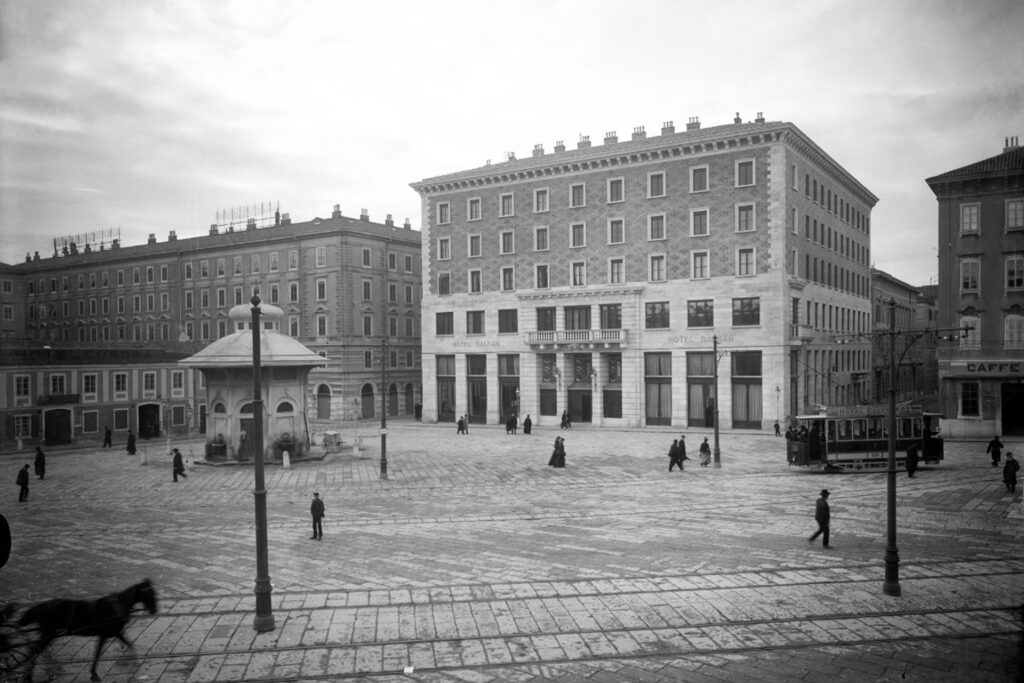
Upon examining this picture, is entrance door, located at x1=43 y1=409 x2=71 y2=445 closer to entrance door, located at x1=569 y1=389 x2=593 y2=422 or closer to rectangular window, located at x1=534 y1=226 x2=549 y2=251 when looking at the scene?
entrance door, located at x1=569 y1=389 x2=593 y2=422

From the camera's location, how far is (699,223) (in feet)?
160

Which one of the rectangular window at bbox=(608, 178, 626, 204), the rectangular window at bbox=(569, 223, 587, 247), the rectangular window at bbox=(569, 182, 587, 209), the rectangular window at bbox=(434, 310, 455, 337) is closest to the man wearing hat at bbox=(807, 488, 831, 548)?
the rectangular window at bbox=(608, 178, 626, 204)

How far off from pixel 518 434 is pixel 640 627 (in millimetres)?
35995

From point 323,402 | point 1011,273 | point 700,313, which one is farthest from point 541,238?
point 1011,273

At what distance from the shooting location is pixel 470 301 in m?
57.7

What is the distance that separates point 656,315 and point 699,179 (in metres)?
9.49

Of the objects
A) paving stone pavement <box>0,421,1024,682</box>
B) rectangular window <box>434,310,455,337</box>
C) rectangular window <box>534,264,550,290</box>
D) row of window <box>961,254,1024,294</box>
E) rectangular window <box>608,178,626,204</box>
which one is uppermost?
rectangular window <box>608,178,626,204</box>

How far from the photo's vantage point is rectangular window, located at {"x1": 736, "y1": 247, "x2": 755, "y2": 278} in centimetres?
4700

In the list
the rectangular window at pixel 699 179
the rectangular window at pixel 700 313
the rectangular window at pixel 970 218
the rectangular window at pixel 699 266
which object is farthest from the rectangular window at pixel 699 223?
the rectangular window at pixel 970 218

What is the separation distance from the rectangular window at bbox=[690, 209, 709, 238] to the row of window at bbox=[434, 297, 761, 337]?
14.6 ft

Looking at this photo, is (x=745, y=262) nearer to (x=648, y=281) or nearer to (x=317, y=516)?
(x=648, y=281)

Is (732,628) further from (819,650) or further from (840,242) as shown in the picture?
(840,242)

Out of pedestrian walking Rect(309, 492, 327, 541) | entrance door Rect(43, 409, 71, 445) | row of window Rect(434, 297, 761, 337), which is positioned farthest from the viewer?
row of window Rect(434, 297, 761, 337)

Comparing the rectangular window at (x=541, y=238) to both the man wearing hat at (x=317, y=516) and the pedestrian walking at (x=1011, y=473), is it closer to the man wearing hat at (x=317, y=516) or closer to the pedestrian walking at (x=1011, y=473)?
the pedestrian walking at (x=1011, y=473)
